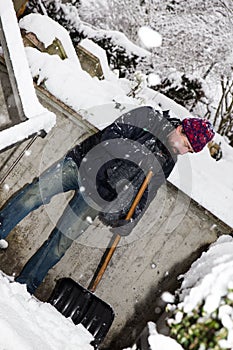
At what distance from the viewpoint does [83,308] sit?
365 centimetres

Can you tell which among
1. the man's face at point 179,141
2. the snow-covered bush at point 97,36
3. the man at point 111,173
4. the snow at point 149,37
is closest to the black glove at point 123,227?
the man at point 111,173

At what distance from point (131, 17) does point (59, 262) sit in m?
4.05

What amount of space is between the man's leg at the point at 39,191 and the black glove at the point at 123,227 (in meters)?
0.43

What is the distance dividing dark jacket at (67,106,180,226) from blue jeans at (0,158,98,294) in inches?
4.1

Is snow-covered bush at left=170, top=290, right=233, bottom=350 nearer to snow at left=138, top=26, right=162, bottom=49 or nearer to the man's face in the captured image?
the man's face

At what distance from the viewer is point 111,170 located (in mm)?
3607

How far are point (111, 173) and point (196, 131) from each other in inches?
26.5

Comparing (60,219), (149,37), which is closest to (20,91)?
(60,219)

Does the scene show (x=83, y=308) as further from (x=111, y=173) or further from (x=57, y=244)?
(x=111, y=173)

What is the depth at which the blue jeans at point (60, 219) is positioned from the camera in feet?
12.1

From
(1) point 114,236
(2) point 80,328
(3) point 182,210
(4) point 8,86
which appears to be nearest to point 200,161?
(3) point 182,210

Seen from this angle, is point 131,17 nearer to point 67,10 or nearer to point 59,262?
point 67,10

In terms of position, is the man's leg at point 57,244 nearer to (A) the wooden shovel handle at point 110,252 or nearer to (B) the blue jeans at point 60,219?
(B) the blue jeans at point 60,219

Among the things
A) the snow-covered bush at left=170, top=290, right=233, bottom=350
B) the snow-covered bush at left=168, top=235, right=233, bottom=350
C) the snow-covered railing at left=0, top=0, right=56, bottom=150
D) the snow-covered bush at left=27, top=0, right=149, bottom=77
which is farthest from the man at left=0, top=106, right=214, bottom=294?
the snow-covered bush at left=27, top=0, right=149, bottom=77
